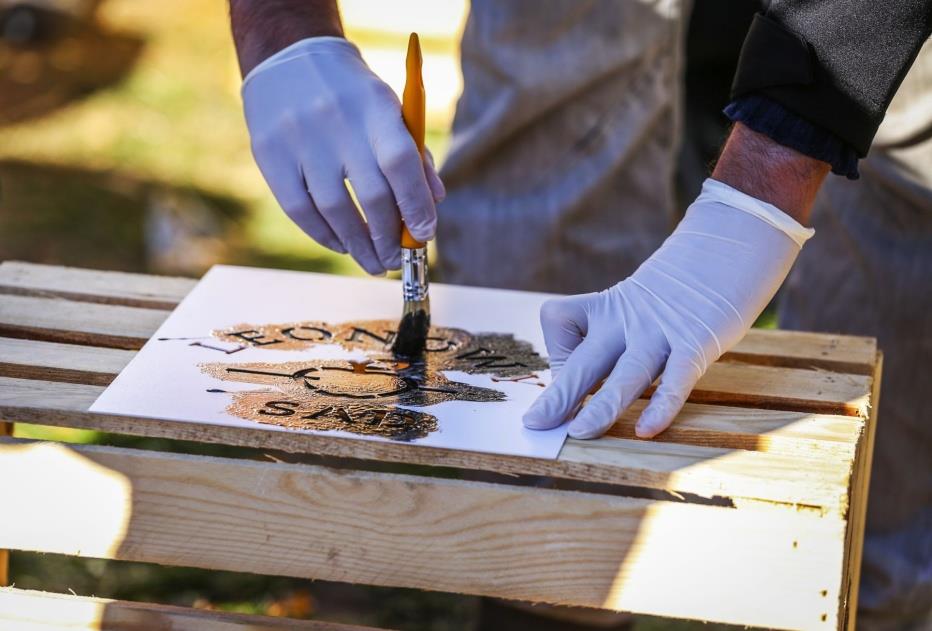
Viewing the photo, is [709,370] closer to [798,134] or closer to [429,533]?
[798,134]

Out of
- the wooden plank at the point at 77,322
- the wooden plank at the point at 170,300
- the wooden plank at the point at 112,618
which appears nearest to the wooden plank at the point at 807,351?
the wooden plank at the point at 170,300

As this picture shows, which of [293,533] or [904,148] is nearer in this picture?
[293,533]

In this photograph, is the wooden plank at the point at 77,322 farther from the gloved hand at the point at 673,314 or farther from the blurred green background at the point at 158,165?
the blurred green background at the point at 158,165

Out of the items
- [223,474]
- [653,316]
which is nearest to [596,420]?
[653,316]

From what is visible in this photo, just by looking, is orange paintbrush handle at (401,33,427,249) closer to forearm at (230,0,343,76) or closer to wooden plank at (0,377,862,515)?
forearm at (230,0,343,76)

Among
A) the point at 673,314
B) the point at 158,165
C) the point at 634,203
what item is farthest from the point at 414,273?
the point at 158,165

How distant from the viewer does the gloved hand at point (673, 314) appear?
3.76 ft

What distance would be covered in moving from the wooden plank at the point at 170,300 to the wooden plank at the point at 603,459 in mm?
248

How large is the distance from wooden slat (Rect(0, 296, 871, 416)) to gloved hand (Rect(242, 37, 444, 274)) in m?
0.26

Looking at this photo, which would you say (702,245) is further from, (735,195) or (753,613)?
(753,613)

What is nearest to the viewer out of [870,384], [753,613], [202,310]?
[753,613]

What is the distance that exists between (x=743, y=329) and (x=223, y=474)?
0.60 meters

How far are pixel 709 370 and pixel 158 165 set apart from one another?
2.85 meters

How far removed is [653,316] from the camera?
120 cm
